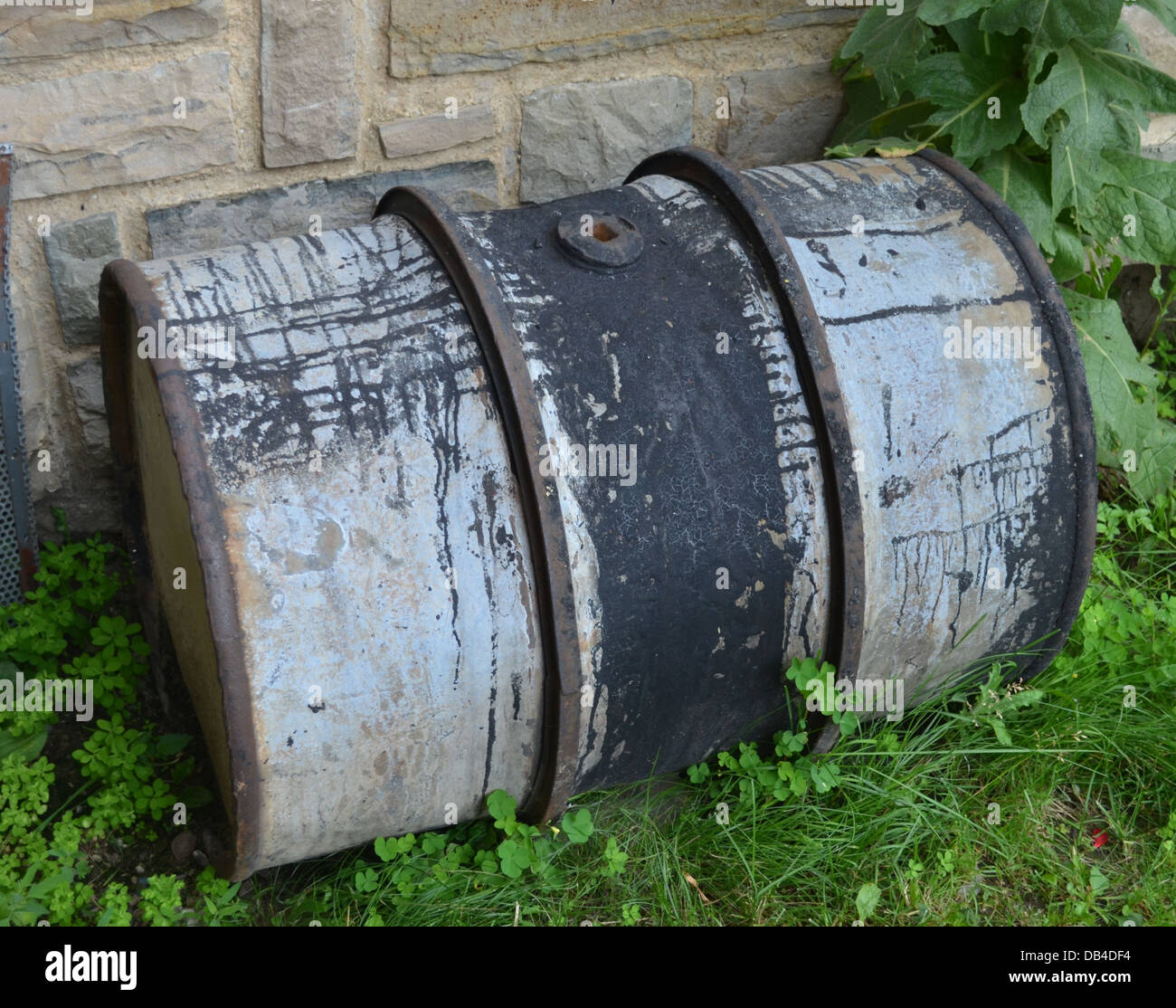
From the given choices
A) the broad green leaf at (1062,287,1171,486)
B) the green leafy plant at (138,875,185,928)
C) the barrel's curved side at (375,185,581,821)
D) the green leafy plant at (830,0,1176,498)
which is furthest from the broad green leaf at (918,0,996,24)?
the green leafy plant at (138,875,185,928)

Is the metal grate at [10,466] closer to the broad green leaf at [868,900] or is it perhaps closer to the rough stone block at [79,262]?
the rough stone block at [79,262]

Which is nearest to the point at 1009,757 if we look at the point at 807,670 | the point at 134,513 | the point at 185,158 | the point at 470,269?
the point at 807,670

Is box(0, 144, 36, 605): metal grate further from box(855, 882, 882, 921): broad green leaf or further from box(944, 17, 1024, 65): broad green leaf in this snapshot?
box(944, 17, 1024, 65): broad green leaf

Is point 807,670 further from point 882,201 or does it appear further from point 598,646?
point 882,201

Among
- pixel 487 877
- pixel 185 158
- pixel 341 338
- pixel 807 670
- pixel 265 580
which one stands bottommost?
pixel 487 877

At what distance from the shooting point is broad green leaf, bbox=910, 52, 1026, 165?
2.61m

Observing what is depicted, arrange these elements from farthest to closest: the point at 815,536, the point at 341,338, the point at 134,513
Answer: the point at 134,513 < the point at 815,536 < the point at 341,338

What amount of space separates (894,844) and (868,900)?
135mm

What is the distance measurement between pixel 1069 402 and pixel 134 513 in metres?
1.85

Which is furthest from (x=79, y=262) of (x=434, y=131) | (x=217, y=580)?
(x=217, y=580)

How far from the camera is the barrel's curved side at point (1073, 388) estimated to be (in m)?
2.17

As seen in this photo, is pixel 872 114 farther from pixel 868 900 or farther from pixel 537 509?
pixel 868 900

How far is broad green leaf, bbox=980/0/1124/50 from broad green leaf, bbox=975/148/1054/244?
0.26m

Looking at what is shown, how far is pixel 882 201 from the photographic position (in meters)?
2.24
